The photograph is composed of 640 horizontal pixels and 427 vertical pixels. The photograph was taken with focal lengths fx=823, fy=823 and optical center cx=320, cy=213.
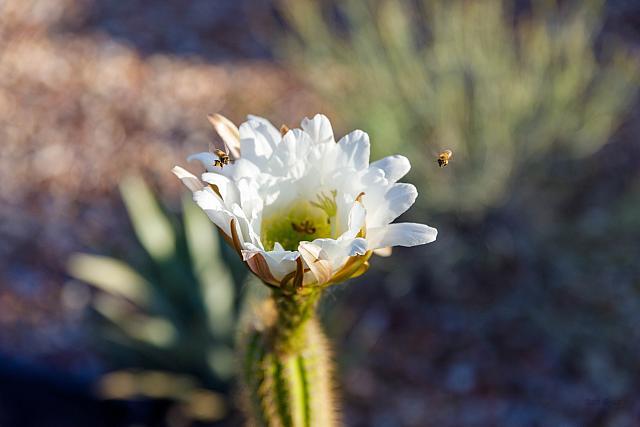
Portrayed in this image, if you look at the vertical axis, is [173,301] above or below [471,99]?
below

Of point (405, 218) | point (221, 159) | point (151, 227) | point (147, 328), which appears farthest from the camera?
point (405, 218)

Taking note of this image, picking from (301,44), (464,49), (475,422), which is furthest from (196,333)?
(301,44)

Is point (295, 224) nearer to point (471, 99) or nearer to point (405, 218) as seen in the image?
point (405, 218)

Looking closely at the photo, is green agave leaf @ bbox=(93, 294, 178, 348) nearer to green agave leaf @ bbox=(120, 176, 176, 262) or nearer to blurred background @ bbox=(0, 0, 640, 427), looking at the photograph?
blurred background @ bbox=(0, 0, 640, 427)

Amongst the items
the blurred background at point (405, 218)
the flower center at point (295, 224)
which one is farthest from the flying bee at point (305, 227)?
the blurred background at point (405, 218)

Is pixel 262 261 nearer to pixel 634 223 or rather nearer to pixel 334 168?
pixel 334 168

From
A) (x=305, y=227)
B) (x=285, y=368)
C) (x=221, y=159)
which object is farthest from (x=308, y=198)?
(x=285, y=368)

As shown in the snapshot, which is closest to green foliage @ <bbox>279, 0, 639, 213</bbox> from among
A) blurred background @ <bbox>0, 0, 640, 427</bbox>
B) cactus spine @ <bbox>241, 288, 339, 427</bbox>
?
blurred background @ <bbox>0, 0, 640, 427</bbox>
